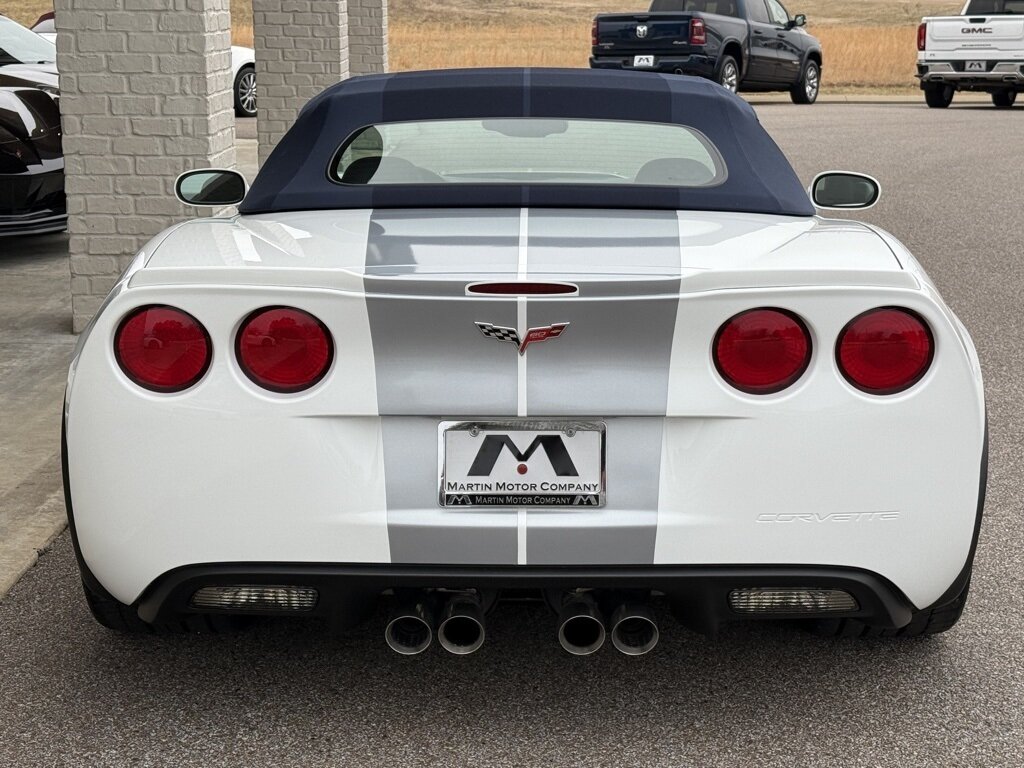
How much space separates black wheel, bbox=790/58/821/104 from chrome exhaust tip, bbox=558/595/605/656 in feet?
75.7

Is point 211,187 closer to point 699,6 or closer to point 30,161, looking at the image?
point 30,161

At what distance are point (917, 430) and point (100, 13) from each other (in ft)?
17.2

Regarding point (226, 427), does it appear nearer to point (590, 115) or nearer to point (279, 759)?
point (279, 759)

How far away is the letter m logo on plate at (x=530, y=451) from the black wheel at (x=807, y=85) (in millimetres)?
23209

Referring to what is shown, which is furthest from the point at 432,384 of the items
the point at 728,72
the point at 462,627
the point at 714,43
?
the point at 728,72

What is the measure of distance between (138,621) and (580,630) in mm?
1011

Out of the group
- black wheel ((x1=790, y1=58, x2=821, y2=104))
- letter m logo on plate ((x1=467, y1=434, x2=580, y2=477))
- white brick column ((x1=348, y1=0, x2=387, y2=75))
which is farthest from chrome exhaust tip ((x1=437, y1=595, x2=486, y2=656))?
black wheel ((x1=790, y1=58, x2=821, y2=104))

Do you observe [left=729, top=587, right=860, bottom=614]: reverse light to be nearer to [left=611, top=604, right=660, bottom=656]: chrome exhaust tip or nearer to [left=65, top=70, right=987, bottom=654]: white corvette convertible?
[left=65, top=70, right=987, bottom=654]: white corvette convertible

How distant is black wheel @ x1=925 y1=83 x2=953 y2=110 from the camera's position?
79.3 feet

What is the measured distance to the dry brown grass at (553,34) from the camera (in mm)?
34375

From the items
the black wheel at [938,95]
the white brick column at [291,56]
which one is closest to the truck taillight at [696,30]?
the black wheel at [938,95]

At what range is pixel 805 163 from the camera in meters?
14.8

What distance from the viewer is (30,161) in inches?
360

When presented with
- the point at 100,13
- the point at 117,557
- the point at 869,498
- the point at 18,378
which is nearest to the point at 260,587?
the point at 117,557
